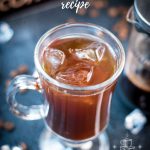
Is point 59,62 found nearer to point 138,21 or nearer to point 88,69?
point 88,69

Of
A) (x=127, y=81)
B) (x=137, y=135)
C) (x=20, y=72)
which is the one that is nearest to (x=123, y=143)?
(x=137, y=135)

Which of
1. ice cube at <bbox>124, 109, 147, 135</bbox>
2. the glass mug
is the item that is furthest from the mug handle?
ice cube at <bbox>124, 109, 147, 135</bbox>

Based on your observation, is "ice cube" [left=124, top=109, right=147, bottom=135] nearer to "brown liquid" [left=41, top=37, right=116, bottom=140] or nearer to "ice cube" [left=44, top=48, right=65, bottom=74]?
"brown liquid" [left=41, top=37, right=116, bottom=140]

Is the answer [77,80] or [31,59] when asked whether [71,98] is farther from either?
[31,59]

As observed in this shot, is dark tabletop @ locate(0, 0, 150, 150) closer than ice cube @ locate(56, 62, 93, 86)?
No

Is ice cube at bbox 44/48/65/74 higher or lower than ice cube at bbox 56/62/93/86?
higher

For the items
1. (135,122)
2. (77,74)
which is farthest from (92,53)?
(135,122)
